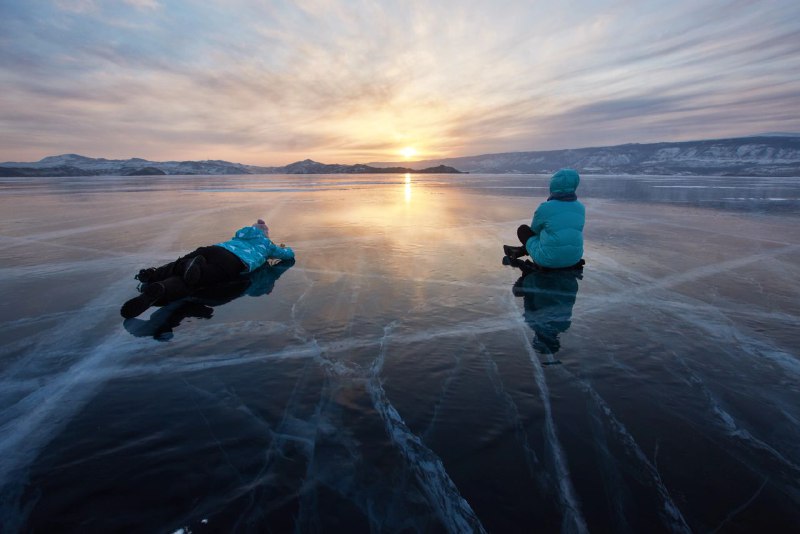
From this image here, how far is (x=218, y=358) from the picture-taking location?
3.88 m

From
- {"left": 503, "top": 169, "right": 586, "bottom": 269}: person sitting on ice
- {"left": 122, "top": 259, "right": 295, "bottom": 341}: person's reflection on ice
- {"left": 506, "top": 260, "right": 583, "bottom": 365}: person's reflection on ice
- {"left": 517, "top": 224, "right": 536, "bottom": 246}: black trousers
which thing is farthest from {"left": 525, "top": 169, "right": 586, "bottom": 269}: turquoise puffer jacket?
{"left": 122, "top": 259, "right": 295, "bottom": 341}: person's reflection on ice

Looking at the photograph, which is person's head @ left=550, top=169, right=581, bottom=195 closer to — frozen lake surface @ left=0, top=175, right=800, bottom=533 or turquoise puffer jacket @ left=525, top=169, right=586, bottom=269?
turquoise puffer jacket @ left=525, top=169, right=586, bottom=269

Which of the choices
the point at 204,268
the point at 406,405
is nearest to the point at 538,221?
the point at 406,405

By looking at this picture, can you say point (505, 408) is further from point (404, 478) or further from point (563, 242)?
point (563, 242)

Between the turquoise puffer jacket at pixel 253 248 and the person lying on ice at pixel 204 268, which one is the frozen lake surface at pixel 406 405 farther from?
the turquoise puffer jacket at pixel 253 248

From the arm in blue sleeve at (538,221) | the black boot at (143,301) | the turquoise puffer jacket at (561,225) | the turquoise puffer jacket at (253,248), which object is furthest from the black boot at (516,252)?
the black boot at (143,301)

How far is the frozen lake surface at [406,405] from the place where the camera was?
2.22m

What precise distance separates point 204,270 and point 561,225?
6.15 metres

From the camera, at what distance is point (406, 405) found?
→ 3.10 metres

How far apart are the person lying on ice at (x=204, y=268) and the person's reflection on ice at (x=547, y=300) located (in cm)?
466

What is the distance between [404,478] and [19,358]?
420cm

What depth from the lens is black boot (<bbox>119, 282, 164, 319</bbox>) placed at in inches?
187

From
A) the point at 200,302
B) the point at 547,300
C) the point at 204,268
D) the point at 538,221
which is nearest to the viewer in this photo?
the point at 200,302

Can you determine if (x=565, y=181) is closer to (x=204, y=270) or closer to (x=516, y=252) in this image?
(x=516, y=252)
